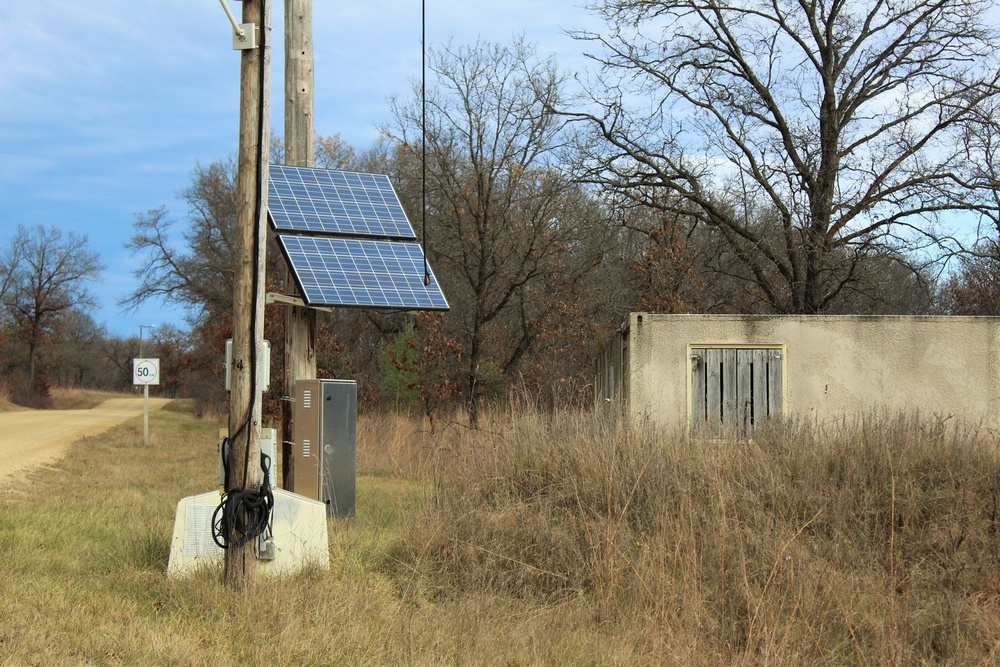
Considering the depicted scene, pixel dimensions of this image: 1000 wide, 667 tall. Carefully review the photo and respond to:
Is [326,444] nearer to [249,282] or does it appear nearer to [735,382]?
[249,282]

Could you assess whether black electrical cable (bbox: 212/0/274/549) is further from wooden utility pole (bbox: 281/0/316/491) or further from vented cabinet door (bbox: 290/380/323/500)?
wooden utility pole (bbox: 281/0/316/491)

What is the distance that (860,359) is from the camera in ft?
45.2

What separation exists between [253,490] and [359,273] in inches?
164

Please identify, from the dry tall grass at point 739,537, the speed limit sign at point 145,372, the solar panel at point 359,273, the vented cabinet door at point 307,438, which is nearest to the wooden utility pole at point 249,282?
the dry tall grass at point 739,537

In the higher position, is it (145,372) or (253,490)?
(145,372)

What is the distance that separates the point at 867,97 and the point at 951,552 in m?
19.6

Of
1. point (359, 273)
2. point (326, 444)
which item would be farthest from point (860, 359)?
point (326, 444)

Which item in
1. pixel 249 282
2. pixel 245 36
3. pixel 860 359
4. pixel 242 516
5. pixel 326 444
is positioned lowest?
pixel 242 516

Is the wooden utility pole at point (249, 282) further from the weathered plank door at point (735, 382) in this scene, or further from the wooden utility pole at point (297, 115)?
the weathered plank door at point (735, 382)

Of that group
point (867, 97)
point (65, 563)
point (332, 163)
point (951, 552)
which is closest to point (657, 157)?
point (867, 97)

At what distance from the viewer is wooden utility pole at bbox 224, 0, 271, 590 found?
681 centimetres

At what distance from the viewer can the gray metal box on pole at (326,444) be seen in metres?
10.5

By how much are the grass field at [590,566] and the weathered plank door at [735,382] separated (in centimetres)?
276

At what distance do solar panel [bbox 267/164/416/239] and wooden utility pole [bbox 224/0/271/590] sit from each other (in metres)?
3.62
